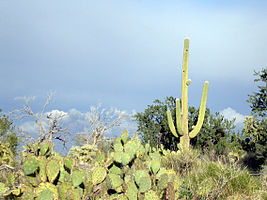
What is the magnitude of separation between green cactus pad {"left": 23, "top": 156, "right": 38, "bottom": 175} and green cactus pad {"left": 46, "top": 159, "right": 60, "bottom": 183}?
13 centimetres

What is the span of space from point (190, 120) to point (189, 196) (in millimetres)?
8888

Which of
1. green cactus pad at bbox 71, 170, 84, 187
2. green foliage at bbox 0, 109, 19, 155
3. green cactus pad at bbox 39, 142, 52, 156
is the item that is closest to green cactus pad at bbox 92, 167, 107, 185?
green cactus pad at bbox 71, 170, 84, 187

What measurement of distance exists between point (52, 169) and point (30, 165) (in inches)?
8.5

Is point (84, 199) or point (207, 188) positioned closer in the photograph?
point (84, 199)

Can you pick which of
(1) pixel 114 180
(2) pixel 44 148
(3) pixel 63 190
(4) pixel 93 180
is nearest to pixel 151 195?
(1) pixel 114 180

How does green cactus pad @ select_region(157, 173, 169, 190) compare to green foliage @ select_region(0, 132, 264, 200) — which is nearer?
green foliage @ select_region(0, 132, 264, 200)

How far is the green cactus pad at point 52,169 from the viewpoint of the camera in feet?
9.31

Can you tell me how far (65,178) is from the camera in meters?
3.10

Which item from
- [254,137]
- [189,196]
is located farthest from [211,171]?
[254,137]

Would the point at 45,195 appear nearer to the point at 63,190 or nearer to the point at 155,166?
the point at 63,190

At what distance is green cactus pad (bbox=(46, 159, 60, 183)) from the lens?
2838 mm

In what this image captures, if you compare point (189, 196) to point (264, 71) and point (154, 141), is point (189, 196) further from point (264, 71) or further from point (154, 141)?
point (264, 71)

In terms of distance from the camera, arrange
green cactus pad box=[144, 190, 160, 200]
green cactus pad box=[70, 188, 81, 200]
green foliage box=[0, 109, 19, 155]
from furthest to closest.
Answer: green foliage box=[0, 109, 19, 155], green cactus pad box=[70, 188, 81, 200], green cactus pad box=[144, 190, 160, 200]

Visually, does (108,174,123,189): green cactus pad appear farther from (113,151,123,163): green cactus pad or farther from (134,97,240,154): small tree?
(134,97,240,154): small tree
